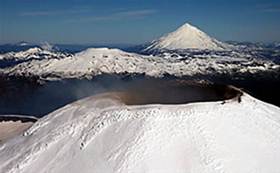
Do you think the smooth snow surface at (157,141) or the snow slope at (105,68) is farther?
the snow slope at (105,68)

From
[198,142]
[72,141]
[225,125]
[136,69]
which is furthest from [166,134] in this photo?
[136,69]

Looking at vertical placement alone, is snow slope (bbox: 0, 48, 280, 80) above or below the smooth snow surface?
below

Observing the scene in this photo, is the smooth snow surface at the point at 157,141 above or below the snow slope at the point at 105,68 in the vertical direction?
above

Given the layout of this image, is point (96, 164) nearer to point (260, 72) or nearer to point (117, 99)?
point (117, 99)

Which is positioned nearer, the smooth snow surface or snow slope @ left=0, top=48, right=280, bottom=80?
the smooth snow surface

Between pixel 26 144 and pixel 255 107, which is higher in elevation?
pixel 255 107

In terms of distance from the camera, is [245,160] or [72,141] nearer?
Result: [245,160]

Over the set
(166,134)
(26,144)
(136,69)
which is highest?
(166,134)

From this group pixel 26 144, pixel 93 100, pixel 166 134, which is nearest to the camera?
pixel 166 134
